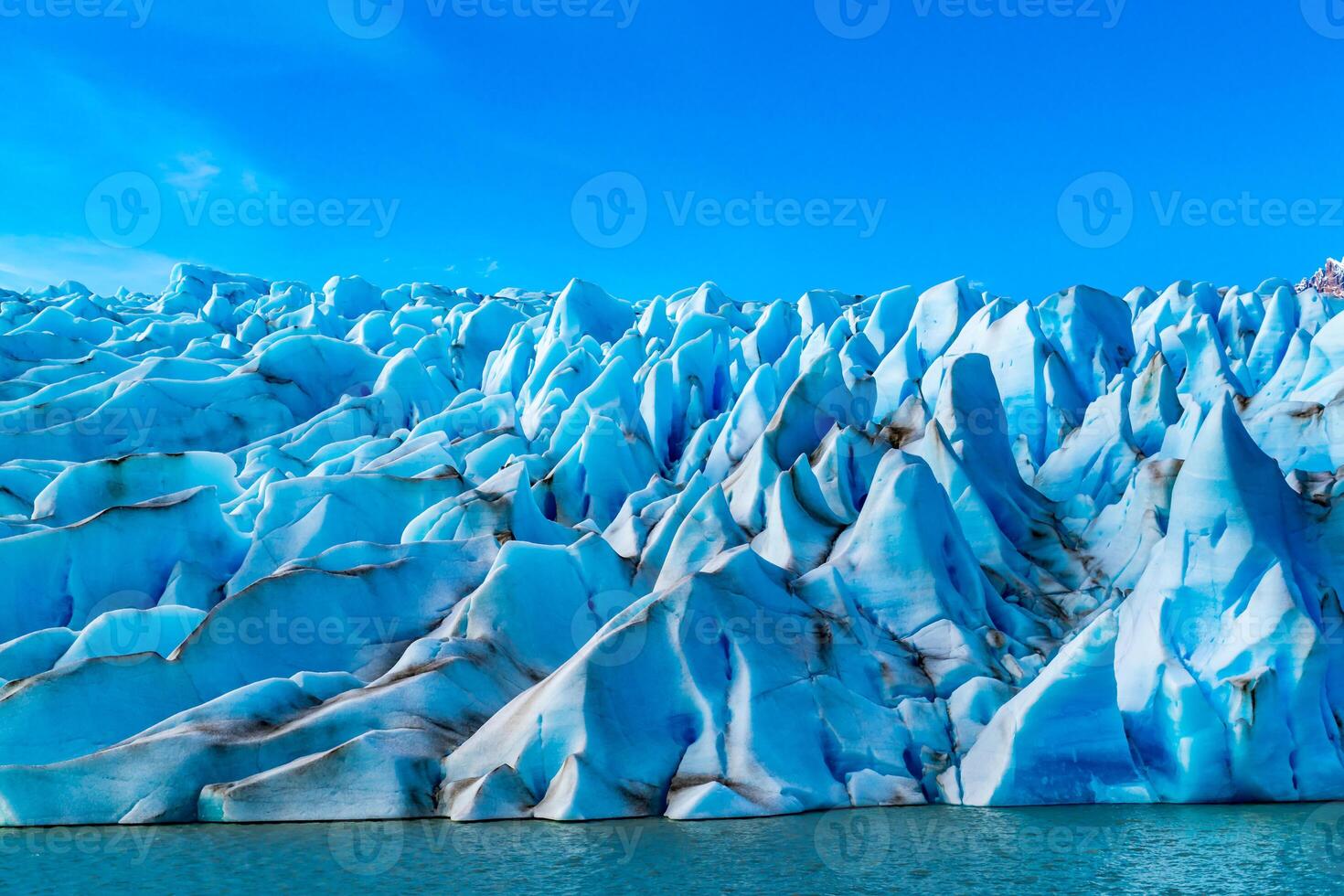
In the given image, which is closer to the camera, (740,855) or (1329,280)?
(740,855)

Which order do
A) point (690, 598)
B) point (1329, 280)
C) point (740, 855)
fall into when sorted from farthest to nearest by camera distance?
point (1329, 280) < point (690, 598) < point (740, 855)

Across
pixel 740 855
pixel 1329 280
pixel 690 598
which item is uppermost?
pixel 1329 280

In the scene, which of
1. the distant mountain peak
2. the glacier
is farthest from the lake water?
the distant mountain peak

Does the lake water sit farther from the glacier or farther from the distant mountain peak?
the distant mountain peak

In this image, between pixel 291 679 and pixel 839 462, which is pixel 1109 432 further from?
pixel 291 679

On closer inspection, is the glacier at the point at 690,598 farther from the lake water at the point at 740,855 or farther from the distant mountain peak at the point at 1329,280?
the distant mountain peak at the point at 1329,280

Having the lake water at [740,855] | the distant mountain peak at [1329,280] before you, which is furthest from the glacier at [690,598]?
the distant mountain peak at [1329,280]

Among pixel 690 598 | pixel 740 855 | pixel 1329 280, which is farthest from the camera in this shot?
pixel 1329 280

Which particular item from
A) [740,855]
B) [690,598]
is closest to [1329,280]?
[690,598]

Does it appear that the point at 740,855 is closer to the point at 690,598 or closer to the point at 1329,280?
the point at 690,598
